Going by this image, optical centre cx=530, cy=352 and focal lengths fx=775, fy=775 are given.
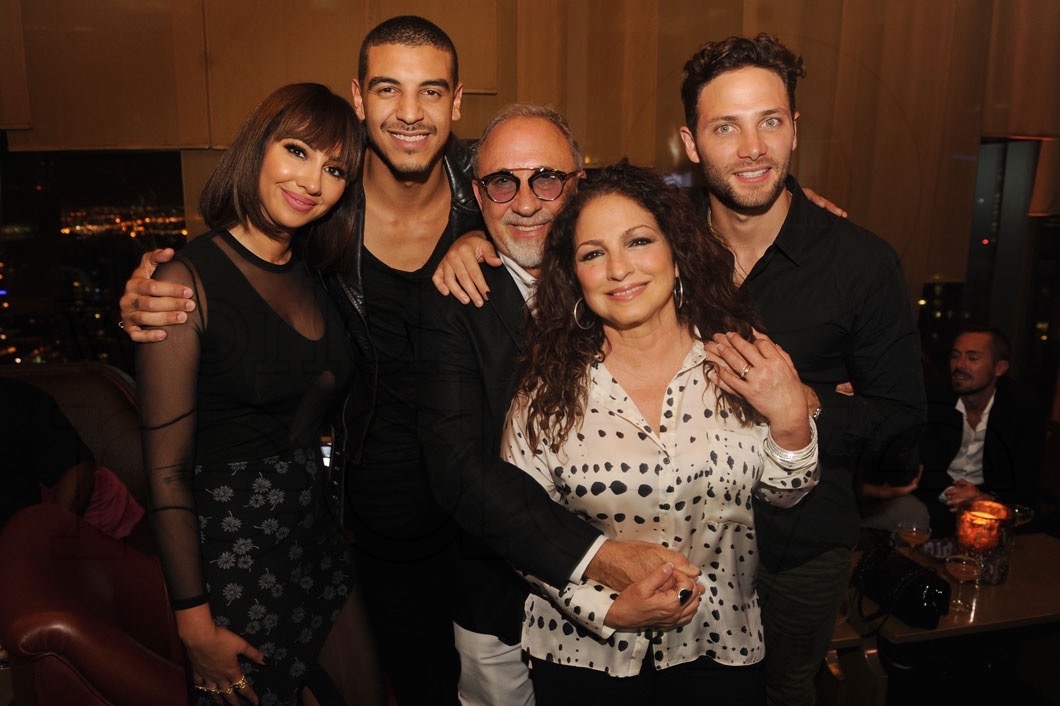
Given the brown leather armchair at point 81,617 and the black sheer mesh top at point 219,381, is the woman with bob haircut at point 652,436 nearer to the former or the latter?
the black sheer mesh top at point 219,381

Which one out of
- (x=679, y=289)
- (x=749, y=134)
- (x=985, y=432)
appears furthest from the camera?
(x=985, y=432)

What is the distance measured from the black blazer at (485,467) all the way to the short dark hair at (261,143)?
380 millimetres

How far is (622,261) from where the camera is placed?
4.55ft

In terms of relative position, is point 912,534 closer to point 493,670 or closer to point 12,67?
point 493,670

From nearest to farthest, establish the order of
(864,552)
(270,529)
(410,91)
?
(270,529) → (410,91) → (864,552)

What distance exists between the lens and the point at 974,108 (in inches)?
135

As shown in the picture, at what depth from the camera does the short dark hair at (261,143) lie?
1.50 metres

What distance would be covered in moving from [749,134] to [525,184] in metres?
0.47

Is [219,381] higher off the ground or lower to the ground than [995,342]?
higher

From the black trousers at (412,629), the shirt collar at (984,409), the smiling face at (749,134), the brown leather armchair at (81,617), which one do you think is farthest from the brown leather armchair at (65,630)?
the shirt collar at (984,409)

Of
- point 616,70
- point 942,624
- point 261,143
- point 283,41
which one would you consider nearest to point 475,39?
point 616,70

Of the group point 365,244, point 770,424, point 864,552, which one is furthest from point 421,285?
point 864,552

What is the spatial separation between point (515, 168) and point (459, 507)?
0.69 m

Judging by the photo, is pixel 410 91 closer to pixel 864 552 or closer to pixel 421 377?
pixel 421 377
